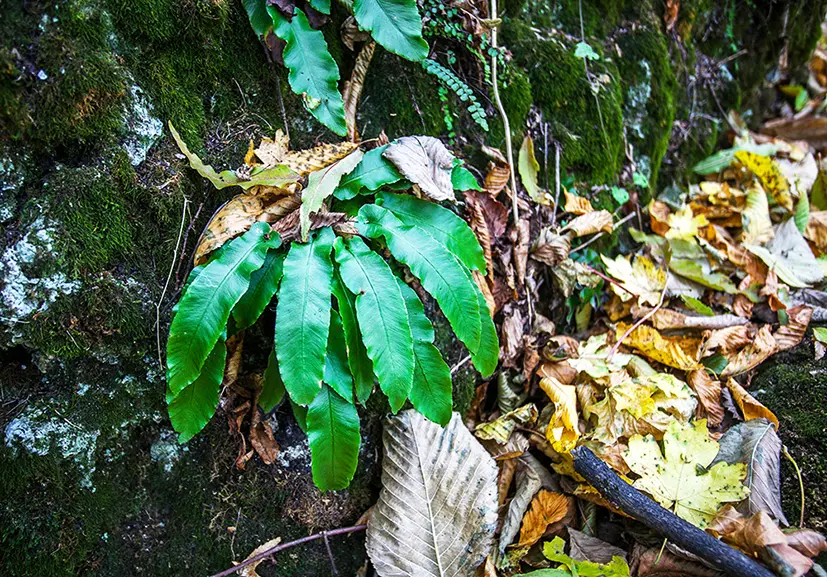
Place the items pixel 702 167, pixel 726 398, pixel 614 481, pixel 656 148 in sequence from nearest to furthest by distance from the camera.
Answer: pixel 614 481
pixel 726 398
pixel 656 148
pixel 702 167

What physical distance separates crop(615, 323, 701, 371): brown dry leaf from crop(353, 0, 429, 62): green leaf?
151cm

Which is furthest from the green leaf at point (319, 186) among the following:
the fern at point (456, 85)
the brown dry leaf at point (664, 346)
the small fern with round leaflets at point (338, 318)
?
the brown dry leaf at point (664, 346)

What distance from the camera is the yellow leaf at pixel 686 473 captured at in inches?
76.6

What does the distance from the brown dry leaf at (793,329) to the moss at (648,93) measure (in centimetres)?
104

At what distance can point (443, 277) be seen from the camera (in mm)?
2014

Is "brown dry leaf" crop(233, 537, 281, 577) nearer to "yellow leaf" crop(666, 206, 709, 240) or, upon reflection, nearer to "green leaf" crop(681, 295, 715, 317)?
"green leaf" crop(681, 295, 715, 317)

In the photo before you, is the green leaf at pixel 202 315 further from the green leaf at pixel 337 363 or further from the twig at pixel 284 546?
the twig at pixel 284 546

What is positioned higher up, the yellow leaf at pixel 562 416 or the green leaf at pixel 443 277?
the green leaf at pixel 443 277

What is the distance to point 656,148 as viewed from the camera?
3.40 metres

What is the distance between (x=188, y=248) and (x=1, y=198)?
0.56 metres

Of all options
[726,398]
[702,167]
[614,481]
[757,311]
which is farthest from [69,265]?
[702,167]

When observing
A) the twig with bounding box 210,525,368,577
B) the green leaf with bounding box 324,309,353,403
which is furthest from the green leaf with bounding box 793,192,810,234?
the twig with bounding box 210,525,368,577

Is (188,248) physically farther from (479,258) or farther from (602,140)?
(602,140)

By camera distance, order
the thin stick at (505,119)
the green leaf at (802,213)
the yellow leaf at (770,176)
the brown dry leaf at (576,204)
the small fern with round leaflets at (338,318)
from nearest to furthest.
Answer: the small fern with round leaflets at (338,318) < the thin stick at (505,119) < the brown dry leaf at (576,204) < the green leaf at (802,213) < the yellow leaf at (770,176)
